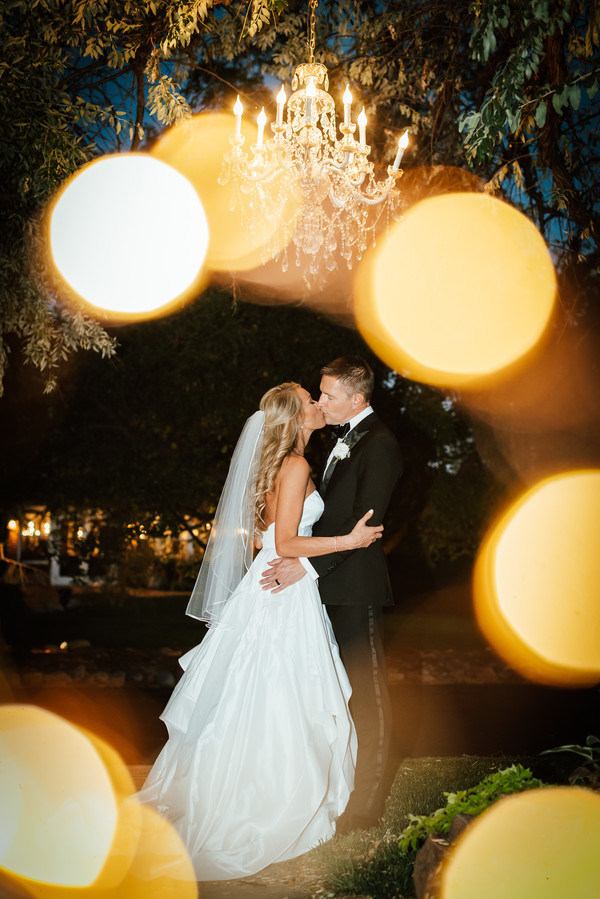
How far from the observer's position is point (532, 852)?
2586 millimetres

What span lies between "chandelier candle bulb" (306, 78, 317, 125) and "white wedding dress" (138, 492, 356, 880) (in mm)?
2554

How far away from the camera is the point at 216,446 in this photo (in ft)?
33.4

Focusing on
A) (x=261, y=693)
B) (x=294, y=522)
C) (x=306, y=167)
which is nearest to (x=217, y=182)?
(x=306, y=167)

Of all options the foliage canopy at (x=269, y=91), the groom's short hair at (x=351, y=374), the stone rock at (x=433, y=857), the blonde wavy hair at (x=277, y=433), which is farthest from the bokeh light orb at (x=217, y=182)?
the stone rock at (x=433, y=857)

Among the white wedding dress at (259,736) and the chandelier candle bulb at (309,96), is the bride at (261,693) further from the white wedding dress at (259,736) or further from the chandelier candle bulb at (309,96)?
the chandelier candle bulb at (309,96)

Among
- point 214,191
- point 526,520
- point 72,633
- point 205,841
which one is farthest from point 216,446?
point 205,841

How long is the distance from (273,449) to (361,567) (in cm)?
80

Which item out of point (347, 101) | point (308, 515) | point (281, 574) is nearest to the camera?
point (281, 574)

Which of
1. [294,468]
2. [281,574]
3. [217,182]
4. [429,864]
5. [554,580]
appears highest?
[217,182]

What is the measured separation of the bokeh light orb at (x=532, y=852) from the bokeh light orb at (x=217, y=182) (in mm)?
4355

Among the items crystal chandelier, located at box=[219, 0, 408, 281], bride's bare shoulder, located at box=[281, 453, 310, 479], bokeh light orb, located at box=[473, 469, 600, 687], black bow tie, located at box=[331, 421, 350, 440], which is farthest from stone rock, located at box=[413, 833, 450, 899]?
bokeh light orb, located at box=[473, 469, 600, 687]

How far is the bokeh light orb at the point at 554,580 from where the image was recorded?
780 centimetres

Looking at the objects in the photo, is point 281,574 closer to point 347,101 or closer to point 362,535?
point 362,535

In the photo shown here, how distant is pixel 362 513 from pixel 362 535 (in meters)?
0.16
